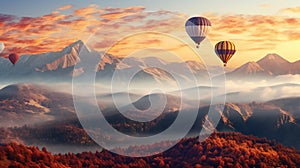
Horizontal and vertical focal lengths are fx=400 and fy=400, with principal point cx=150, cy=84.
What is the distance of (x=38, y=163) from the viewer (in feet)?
551

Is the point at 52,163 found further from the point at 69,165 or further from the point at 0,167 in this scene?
the point at 0,167

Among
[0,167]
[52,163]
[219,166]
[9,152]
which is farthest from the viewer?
Answer: [219,166]

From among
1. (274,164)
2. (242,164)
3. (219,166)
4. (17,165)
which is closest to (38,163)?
(17,165)

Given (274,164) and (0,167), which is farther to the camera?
(274,164)

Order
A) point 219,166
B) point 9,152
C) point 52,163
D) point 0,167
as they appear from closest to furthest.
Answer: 1. point 0,167
2. point 9,152
3. point 52,163
4. point 219,166

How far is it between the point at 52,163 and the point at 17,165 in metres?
27.9

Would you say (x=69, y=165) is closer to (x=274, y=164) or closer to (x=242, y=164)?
(x=242, y=164)

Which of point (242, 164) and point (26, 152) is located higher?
point (26, 152)

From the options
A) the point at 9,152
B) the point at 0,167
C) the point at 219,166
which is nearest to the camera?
the point at 0,167

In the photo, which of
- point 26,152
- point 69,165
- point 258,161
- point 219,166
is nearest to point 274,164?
point 258,161

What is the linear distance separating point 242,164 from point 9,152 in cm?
11054

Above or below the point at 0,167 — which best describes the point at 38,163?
below

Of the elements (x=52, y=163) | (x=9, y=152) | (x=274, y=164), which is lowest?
(x=274, y=164)

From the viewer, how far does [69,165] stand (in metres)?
195
